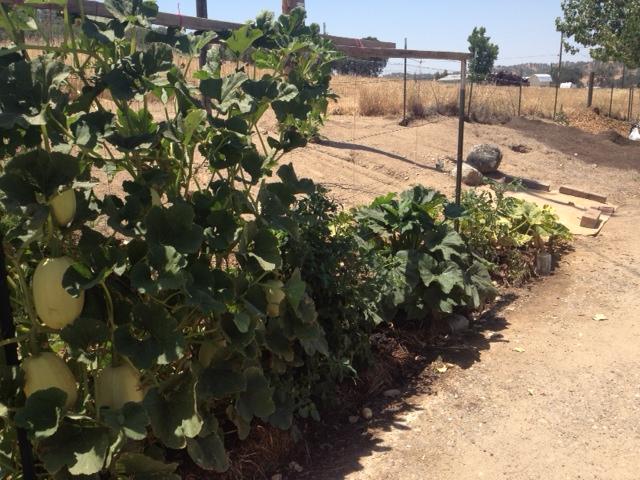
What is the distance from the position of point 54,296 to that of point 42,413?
35 cm

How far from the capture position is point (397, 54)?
621 centimetres

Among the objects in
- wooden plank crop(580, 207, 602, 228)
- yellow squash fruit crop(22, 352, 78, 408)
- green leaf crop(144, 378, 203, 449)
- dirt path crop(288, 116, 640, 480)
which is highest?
yellow squash fruit crop(22, 352, 78, 408)

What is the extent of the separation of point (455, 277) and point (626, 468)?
5.05 ft

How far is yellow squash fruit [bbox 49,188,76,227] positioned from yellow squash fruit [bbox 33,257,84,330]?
12 cm

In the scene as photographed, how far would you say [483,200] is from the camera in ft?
19.9

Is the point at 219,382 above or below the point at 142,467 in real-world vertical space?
above

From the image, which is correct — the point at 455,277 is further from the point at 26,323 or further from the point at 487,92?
the point at 487,92

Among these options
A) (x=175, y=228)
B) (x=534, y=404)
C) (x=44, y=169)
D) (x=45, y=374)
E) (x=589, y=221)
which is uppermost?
(x=44, y=169)

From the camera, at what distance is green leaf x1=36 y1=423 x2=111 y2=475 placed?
6.91 feet

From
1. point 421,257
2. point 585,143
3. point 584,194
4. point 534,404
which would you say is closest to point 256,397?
point 534,404

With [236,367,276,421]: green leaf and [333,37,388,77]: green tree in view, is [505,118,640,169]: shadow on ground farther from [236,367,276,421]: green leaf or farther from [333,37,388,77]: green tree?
[236,367,276,421]: green leaf

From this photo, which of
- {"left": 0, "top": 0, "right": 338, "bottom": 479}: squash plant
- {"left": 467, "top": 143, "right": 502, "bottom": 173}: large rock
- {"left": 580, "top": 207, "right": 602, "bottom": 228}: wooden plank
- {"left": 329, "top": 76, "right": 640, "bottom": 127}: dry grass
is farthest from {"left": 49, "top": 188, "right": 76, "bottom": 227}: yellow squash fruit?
{"left": 329, "top": 76, "right": 640, "bottom": 127}: dry grass

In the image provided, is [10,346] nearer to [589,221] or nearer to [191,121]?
[191,121]

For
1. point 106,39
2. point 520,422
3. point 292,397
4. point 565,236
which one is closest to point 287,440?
point 292,397
